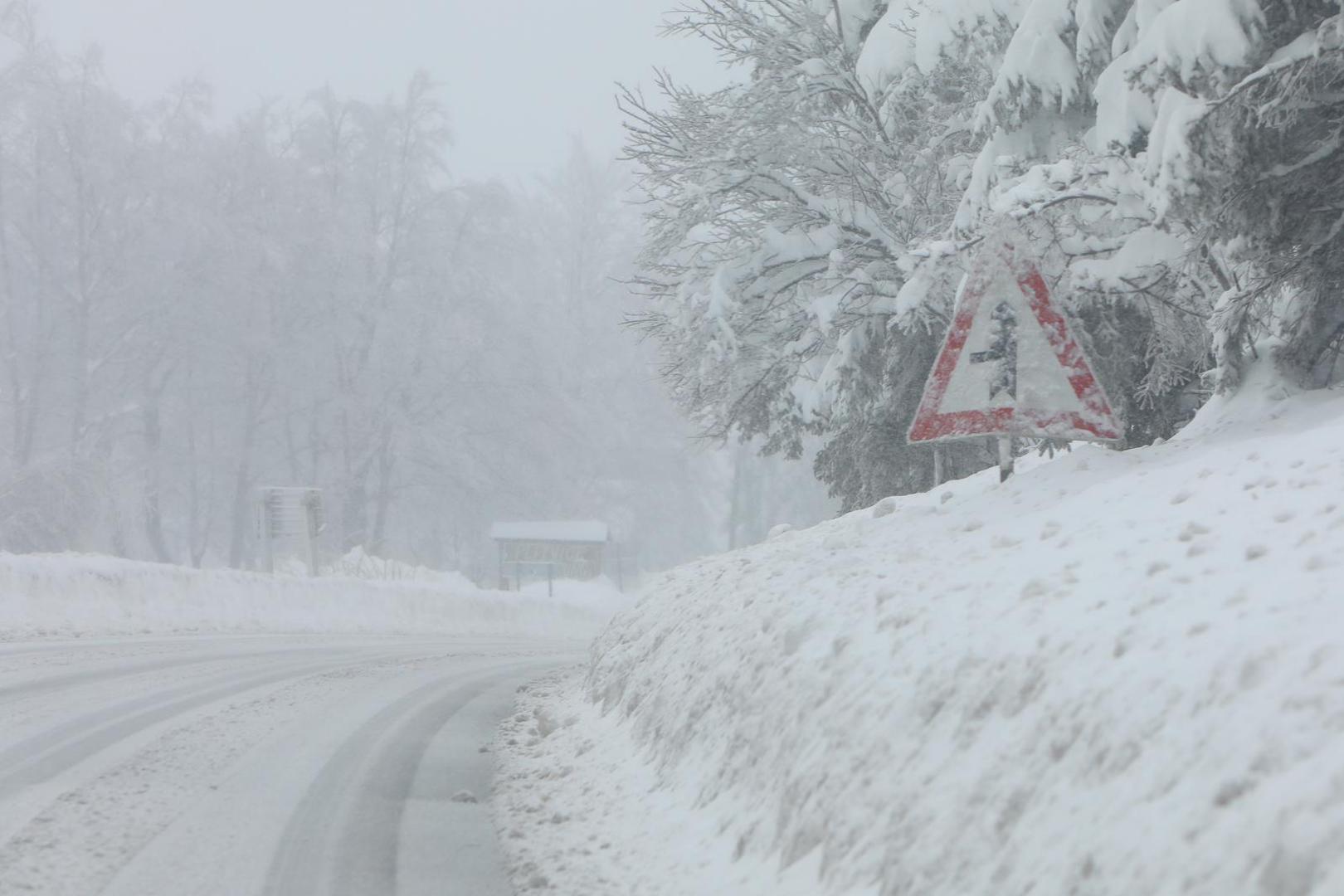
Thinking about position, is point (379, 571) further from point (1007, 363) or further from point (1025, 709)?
point (1025, 709)

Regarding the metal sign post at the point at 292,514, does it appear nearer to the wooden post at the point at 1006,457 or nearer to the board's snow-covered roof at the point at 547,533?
the board's snow-covered roof at the point at 547,533

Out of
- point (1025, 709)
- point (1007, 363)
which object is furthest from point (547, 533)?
point (1025, 709)

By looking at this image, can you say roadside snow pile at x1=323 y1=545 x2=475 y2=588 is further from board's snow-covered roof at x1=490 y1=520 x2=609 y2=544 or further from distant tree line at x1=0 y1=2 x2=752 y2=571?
distant tree line at x1=0 y1=2 x2=752 y2=571

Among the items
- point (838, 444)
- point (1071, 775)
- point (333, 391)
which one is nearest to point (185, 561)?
point (333, 391)

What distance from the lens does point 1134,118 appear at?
27.3 feet

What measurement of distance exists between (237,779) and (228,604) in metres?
14.2

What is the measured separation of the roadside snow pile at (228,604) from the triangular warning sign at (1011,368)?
38.4ft

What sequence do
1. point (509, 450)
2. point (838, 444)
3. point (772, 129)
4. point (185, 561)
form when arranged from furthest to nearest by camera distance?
1. point (185, 561)
2. point (509, 450)
3. point (838, 444)
4. point (772, 129)

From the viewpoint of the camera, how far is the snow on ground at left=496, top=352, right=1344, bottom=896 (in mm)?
3092

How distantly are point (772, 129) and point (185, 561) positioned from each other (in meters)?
35.6

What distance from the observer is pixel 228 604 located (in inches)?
792

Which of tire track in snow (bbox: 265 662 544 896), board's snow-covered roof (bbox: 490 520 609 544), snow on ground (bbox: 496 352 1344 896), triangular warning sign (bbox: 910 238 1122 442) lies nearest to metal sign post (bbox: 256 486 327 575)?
board's snow-covered roof (bbox: 490 520 609 544)

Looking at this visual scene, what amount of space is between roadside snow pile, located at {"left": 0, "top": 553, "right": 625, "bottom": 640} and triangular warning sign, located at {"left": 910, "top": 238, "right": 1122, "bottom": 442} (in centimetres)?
1171

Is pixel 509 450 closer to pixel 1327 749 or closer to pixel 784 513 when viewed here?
pixel 784 513
